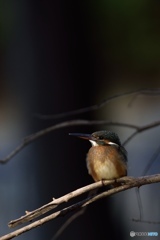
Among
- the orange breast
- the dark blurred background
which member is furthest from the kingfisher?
the dark blurred background

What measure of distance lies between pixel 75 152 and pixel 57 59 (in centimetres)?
35


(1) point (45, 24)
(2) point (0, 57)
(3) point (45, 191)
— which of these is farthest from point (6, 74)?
(3) point (45, 191)

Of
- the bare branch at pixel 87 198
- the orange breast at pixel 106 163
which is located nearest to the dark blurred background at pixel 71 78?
the orange breast at pixel 106 163

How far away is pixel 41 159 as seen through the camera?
8.11 feet

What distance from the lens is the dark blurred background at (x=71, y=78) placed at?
2438 millimetres

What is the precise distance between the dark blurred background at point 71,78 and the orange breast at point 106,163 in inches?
46.3

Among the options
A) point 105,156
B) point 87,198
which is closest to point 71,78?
point 105,156

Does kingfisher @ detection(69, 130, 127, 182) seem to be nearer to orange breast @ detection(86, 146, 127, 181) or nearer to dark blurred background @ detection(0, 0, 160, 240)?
orange breast @ detection(86, 146, 127, 181)

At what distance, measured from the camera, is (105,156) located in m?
1.18

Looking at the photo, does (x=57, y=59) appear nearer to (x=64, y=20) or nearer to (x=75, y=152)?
(x=64, y=20)

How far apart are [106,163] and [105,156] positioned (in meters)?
0.02

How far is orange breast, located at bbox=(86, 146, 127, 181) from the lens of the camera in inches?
44.3

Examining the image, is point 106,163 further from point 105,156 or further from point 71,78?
point 71,78

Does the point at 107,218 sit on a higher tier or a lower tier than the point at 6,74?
lower
